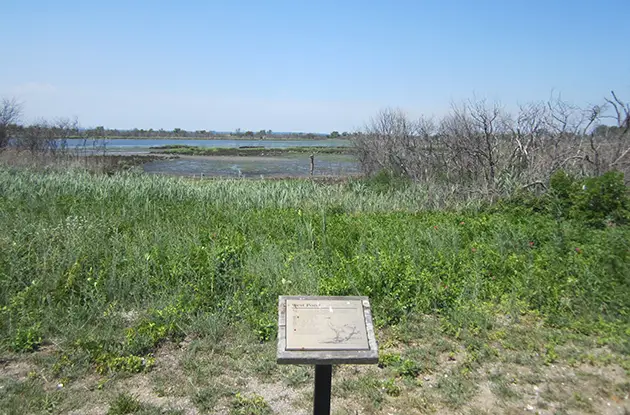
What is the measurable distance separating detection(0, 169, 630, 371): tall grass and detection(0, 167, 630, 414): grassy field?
0.07 ft

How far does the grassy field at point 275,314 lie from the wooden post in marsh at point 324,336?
0.73 m

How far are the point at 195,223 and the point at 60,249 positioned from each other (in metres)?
2.33

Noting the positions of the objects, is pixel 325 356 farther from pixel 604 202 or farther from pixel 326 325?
pixel 604 202

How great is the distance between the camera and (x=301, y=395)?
12.3 feet

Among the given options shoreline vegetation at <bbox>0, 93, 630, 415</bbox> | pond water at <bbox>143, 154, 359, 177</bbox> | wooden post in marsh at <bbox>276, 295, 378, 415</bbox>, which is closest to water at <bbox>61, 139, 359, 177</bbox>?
pond water at <bbox>143, 154, 359, 177</bbox>

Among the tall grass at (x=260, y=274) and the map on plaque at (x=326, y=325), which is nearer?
the map on plaque at (x=326, y=325)

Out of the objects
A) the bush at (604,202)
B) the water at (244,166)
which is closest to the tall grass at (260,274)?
the bush at (604,202)

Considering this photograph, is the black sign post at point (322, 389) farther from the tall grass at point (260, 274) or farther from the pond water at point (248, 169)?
the pond water at point (248, 169)

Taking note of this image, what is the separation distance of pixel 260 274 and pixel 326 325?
8.83 feet

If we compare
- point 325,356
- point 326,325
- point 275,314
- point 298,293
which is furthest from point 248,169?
point 325,356

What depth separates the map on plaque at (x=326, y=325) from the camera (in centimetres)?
296

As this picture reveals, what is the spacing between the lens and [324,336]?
3.01 m

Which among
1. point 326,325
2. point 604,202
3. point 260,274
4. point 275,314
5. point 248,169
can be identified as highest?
point 604,202

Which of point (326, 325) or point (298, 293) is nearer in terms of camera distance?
point (326, 325)
